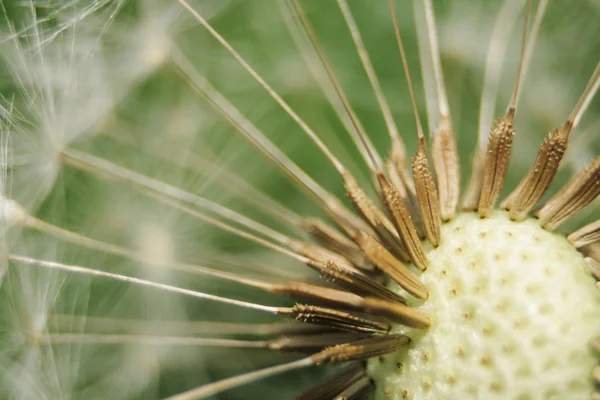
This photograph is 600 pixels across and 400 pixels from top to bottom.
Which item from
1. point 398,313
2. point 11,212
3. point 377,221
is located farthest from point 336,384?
point 11,212

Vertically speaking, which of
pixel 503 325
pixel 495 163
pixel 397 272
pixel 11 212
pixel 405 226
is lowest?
pixel 503 325

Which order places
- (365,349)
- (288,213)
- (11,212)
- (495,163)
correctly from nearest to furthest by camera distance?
(365,349)
(495,163)
(11,212)
(288,213)

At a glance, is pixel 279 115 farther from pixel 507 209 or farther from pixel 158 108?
pixel 507 209

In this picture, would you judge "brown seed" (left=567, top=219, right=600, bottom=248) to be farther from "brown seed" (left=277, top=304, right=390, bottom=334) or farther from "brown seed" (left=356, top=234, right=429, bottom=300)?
"brown seed" (left=277, top=304, right=390, bottom=334)

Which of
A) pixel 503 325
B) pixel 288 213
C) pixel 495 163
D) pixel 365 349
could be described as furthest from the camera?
pixel 288 213

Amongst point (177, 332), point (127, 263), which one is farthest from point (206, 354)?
point (127, 263)

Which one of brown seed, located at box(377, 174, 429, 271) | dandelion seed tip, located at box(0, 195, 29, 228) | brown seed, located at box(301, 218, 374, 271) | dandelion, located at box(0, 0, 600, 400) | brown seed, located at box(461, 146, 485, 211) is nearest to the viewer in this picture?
dandelion, located at box(0, 0, 600, 400)

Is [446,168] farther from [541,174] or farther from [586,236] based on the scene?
[586,236]

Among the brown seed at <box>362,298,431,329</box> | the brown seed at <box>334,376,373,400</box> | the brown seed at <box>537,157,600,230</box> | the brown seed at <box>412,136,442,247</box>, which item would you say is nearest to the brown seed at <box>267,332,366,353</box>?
the brown seed at <box>334,376,373,400</box>
